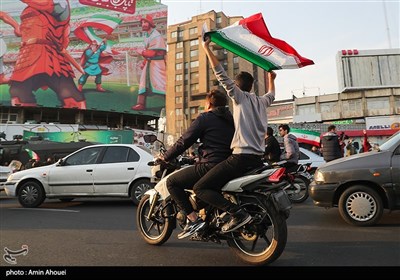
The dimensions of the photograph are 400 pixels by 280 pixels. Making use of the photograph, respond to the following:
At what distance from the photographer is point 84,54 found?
52.1 metres

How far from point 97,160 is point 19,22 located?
50.8m

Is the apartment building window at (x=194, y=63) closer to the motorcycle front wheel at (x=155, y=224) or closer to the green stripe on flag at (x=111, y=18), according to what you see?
the green stripe on flag at (x=111, y=18)

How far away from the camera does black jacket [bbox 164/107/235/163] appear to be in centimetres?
372

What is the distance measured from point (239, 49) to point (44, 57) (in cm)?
5165

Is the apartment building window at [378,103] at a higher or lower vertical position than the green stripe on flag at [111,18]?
lower

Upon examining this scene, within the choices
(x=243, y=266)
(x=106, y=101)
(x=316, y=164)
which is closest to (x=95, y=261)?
(x=243, y=266)

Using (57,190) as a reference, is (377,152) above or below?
above

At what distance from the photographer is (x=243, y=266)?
3.51 metres

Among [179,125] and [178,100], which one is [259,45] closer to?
[179,125]

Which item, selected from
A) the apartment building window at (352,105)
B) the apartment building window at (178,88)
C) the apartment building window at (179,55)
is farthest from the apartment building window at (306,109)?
the apartment building window at (179,55)

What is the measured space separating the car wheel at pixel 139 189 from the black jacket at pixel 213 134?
4449mm

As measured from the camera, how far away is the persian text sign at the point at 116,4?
54.2 meters
